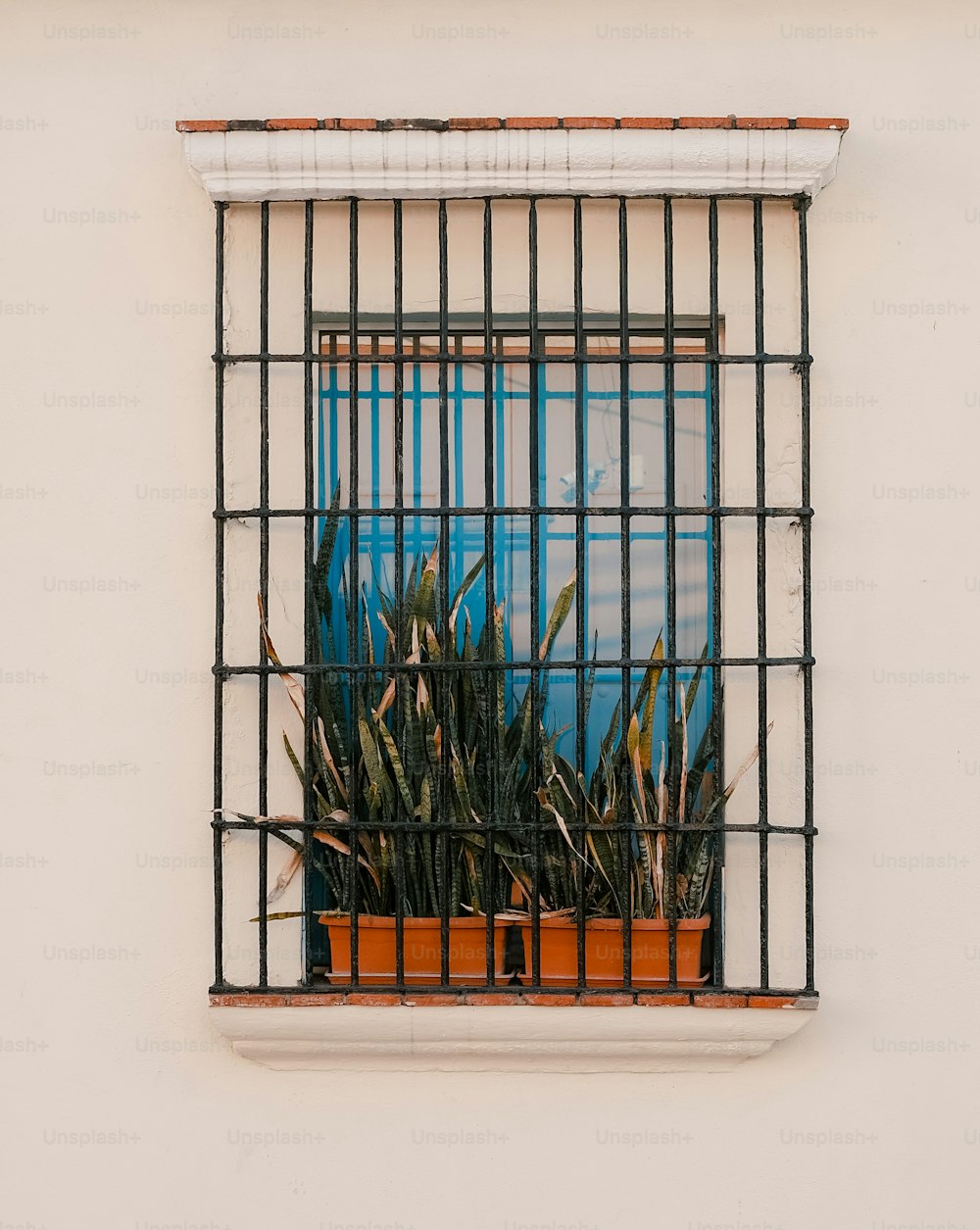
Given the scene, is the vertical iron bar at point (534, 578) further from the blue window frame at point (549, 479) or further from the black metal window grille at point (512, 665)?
the blue window frame at point (549, 479)

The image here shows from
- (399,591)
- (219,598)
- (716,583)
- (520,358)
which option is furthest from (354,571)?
(716,583)

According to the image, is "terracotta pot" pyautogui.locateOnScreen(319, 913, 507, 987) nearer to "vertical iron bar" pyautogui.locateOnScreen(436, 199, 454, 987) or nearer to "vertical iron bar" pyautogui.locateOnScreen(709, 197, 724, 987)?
"vertical iron bar" pyautogui.locateOnScreen(436, 199, 454, 987)

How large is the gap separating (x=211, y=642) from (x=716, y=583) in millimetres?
1160

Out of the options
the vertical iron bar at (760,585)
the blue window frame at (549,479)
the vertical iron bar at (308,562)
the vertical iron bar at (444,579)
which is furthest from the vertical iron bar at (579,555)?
the vertical iron bar at (308,562)

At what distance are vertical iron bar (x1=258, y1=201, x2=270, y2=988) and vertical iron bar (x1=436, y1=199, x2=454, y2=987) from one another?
1.28 ft

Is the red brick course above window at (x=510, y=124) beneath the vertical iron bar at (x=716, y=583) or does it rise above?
above

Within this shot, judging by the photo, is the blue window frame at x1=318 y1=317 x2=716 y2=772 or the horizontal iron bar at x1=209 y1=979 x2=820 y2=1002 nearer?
the horizontal iron bar at x1=209 y1=979 x2=820 y2=1002

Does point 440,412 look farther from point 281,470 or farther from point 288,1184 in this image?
point 288,1184

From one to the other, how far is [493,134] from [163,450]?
1.03m

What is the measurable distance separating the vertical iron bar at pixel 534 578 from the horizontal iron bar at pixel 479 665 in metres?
0.06

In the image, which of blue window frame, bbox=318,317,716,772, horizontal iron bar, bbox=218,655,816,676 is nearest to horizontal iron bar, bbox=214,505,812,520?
blue window frame, bbox=318,317,716,772

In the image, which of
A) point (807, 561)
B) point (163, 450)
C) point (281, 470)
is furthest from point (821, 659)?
point (163, 450)

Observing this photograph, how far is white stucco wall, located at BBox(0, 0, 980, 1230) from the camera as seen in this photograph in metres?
2.98

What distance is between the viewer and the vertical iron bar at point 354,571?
2896 millimetres
